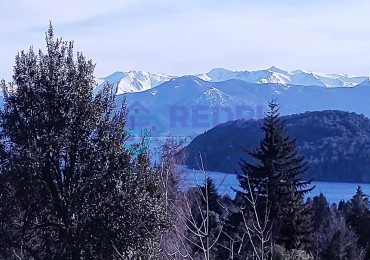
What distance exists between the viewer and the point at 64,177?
9.61 metres

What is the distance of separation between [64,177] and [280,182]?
7.91m

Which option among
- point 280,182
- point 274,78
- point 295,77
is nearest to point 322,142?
point 280,182

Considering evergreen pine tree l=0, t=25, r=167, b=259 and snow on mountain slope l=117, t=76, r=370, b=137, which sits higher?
snow on mountain slope l=117, t=76, r=370, b=137

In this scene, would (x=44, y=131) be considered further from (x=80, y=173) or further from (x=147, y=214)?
(x=147, y=214)

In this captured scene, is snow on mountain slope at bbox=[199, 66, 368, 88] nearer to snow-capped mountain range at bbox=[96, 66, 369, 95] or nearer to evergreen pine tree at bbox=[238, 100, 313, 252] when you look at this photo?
snow-capped mountain range at bbox=[96, 66, 369, 95]

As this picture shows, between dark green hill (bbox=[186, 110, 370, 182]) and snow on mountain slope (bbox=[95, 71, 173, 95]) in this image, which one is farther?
snow on mountain slope (bbox=[95, 71, 173, 95])

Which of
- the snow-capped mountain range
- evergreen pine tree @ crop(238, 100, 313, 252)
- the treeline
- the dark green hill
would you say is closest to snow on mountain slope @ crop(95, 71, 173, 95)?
the snow-capped mountain range

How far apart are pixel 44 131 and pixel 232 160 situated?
1313 inches

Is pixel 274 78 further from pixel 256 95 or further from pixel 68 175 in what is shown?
pixel 68 175

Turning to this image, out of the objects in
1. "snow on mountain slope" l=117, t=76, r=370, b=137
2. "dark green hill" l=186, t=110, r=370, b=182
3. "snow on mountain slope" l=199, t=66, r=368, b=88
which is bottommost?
"dark green hill" l=186, t=110, r=370, b=182

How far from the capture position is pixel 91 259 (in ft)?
30.9

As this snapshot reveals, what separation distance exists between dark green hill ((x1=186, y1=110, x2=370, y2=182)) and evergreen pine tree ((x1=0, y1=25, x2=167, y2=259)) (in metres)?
35.7

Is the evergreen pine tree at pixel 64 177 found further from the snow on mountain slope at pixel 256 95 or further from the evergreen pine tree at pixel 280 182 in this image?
the snow on mountain slope at pixel 256 95

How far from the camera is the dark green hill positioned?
155ft
